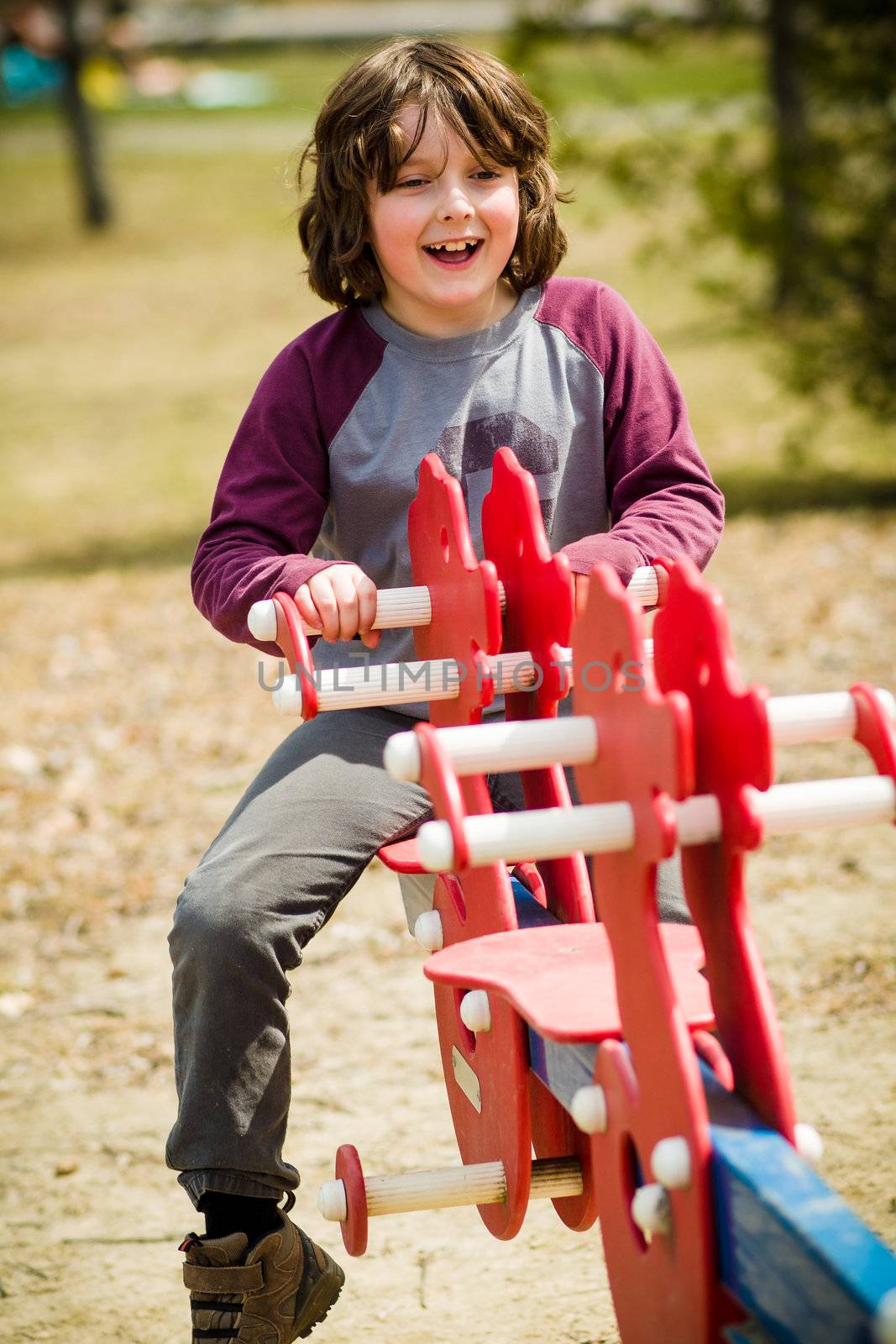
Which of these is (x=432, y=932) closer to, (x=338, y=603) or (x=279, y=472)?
(x=338, y=603)

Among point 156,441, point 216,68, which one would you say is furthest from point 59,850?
point 216,68

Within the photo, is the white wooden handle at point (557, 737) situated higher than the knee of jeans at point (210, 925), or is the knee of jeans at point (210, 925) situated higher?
the white wooden handle at point (557, 737)

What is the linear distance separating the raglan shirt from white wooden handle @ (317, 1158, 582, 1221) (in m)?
0.67

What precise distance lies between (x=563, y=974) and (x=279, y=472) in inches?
37.2

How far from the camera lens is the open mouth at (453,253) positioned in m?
2.25

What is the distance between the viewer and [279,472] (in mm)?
2270

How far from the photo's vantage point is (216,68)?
31.7 meters

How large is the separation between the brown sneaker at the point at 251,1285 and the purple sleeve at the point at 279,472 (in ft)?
2.65

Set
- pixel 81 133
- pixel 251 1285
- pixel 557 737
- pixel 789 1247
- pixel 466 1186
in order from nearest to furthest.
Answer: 1. pixel 789 1247
2. pixel 557 737
3. pixel 466 1186
4. pixel 251 1285
5. pixel 81 133

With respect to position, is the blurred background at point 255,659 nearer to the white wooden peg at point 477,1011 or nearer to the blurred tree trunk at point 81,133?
the white wooden peg at point 477,1011

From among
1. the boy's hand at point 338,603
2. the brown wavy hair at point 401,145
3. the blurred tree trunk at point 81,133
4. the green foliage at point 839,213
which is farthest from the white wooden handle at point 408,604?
the blurred tree trunk at point 81,133

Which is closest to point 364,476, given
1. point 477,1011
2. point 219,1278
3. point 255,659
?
point 477,1011

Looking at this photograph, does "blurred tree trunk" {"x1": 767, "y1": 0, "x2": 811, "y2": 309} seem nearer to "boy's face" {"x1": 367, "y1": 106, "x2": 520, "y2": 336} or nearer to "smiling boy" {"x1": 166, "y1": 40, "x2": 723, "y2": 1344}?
"smiling boy" {"x1": 166, "y1": 40, "x2": 723, "y2": 1344}

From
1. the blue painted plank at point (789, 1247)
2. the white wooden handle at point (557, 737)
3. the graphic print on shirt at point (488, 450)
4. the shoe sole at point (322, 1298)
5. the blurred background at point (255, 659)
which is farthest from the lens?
the blurred background at point (255, 659)
